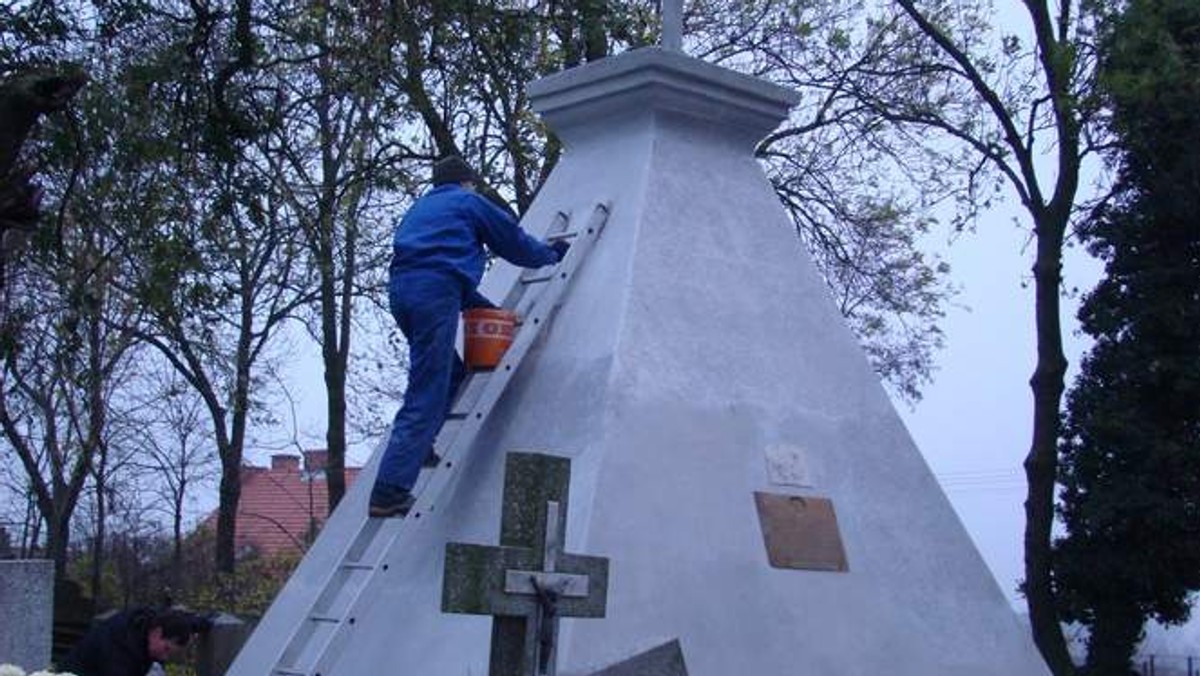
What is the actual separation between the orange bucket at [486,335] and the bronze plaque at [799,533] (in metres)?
1.16


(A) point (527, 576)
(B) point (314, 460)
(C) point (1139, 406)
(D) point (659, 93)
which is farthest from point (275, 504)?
(A) point (527, 576)

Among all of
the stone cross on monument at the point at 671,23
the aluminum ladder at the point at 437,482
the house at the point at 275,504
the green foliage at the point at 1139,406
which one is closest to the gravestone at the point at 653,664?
A: the aluminum ladder at the point at 437,482

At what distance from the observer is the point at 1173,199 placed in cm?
1664

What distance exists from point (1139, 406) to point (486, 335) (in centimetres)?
1182

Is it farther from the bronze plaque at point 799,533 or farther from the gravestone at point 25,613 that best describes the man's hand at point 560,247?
the gravestone at point 25,613

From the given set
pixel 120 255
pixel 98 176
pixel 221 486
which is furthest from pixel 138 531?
pixel 98 176

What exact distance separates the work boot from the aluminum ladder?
0.13ft

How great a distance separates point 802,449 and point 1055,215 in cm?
1063

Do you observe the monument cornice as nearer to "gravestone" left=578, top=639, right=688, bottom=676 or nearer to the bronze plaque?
the bronze plaque

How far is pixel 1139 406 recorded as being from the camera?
664 inches

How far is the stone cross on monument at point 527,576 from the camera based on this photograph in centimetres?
495

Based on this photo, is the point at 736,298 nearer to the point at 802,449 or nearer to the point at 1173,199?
the point at 802,449

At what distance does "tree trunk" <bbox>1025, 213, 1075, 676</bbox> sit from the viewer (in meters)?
15.8

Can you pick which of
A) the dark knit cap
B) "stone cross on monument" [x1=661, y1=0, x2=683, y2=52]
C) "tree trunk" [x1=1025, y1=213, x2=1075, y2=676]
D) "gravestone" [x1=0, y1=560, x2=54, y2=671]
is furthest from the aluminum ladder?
"tree trunk" [x1=1025, y1=213, x2=1075, y2=676]
